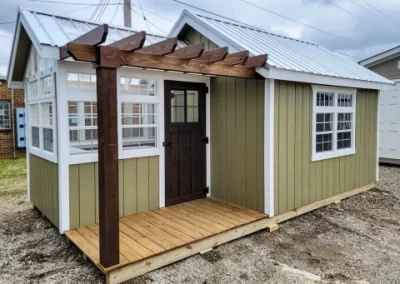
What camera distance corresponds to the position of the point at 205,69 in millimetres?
3408

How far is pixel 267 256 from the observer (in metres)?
3.48

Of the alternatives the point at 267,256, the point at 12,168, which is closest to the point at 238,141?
the point at 267,256

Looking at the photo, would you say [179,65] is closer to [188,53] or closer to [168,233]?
[188,53]

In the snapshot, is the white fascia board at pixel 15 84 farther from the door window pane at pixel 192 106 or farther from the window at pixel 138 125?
the door window pane at pixel 192 106

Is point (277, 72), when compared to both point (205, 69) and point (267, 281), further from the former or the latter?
point (267, 281)

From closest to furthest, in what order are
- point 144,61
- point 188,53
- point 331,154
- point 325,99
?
point 144,61 → point 188,53 → point 325,99 → point 331,154

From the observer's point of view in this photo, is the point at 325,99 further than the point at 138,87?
Yes

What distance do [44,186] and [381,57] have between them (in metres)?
10.2

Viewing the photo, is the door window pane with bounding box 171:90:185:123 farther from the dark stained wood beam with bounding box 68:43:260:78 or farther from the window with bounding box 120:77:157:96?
the dark stained wood beam with bounding box 68:43:260:78

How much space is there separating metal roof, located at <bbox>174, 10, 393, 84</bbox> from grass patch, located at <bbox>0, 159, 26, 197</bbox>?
4990mm

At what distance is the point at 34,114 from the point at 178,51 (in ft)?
9.00

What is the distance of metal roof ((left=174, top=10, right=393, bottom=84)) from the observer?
4.48 metres

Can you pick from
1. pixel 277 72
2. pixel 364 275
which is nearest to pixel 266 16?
pixel 277 72

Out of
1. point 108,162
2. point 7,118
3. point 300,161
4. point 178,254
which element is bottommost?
point 178,254
